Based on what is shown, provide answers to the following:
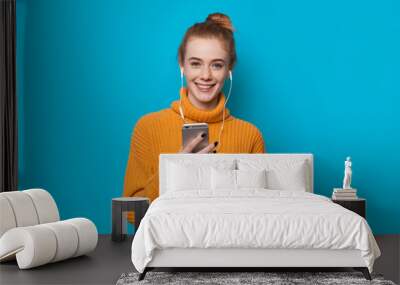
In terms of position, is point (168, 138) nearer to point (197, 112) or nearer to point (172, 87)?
point (197, 112)

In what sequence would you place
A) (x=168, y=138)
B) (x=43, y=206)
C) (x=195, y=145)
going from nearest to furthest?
(x=43, y=206)
(x=195, y=145)
(x=168, y=138)

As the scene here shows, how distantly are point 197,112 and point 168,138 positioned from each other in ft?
1.33

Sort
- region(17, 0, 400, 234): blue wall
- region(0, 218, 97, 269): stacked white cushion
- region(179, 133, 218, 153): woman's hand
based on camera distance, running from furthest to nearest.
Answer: region(17, 0, 400, 234): blue wall, region(179, 133, 218, 153): woman's hand, region(0, 218, 97, 269): stacked white cushion

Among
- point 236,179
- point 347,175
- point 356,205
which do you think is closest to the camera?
point 236,179

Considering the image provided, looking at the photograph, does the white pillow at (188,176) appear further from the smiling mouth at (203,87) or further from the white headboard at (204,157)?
the smiling mouth at (203,87)

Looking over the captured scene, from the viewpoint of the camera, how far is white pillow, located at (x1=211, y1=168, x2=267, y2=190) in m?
5.46

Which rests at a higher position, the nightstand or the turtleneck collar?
the turtleneck collar

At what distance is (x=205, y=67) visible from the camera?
6.38 meters

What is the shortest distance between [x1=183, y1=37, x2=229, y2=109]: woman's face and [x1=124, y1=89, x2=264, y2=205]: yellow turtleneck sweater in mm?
129

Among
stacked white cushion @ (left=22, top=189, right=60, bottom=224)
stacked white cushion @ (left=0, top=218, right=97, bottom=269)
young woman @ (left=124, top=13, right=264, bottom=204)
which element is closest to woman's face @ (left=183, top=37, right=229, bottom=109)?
young woman @ (left=124, top=13, right=264, bottom=204)

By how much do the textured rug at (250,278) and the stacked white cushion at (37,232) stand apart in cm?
66

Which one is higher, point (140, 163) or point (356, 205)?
point (140, 163)

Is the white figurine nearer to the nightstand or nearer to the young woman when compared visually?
the nightstand

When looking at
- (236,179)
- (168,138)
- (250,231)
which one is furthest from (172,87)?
(250,231)
